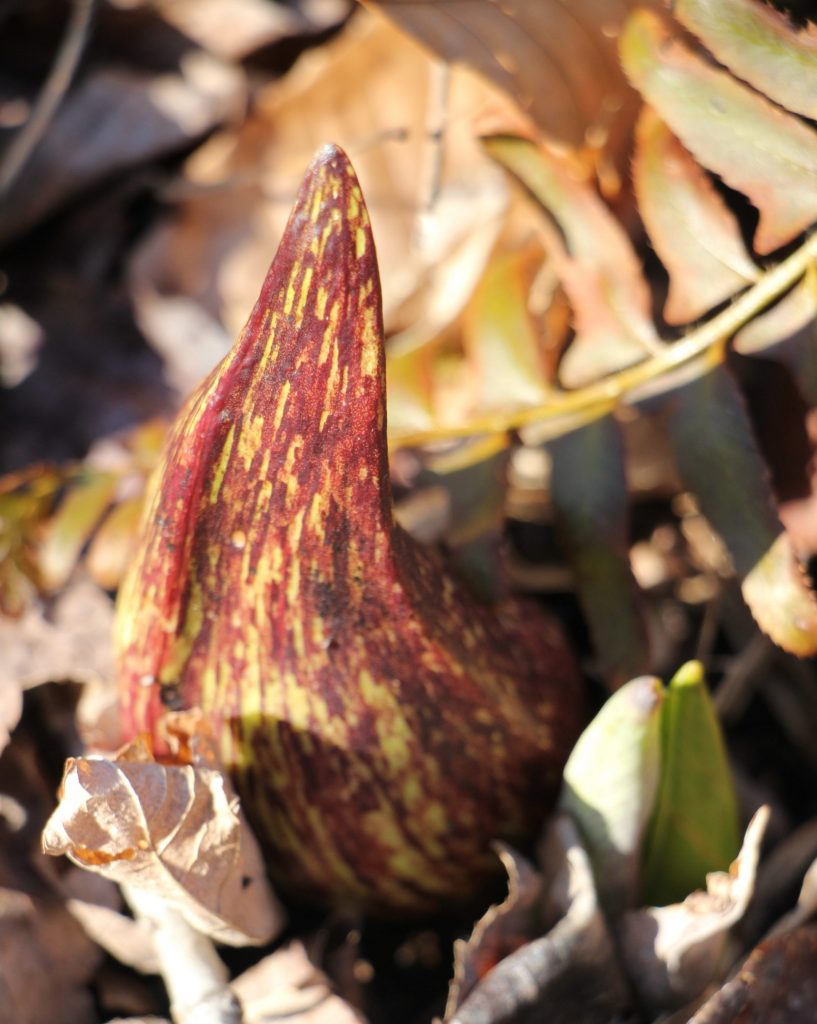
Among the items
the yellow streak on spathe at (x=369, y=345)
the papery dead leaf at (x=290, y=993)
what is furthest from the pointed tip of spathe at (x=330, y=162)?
the papery dead leaf at (x=290, y=993)

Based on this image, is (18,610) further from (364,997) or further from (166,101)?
(166,101)

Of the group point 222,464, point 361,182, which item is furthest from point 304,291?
point 361,182

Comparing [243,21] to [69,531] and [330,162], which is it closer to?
[69,531]

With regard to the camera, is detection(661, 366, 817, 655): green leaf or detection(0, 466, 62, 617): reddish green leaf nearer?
detection(661, 366, 817, 655): green leaf

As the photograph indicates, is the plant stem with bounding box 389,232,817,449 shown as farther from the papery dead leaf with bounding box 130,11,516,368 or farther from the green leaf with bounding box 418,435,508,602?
the papery dead leaf with bounding box 130,11,516,368

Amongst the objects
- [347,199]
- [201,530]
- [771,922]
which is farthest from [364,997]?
[347,199]

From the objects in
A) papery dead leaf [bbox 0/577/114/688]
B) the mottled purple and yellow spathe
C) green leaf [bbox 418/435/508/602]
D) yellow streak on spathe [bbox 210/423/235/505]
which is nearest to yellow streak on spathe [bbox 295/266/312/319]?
the mottled purple and yellow spathe
